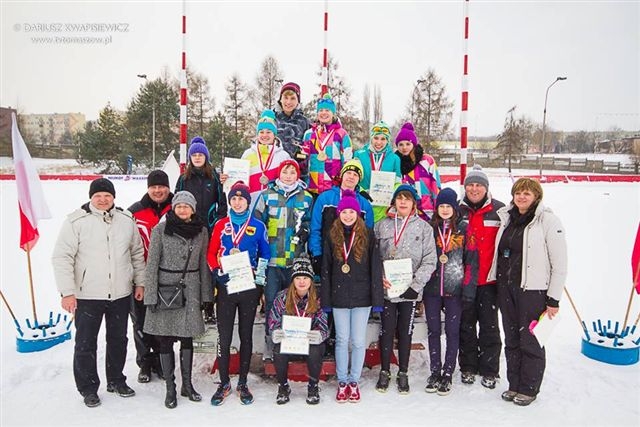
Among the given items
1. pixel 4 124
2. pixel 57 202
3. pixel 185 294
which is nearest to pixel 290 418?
pixel 185 294

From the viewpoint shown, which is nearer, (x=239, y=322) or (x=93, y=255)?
(x=93, y=255)

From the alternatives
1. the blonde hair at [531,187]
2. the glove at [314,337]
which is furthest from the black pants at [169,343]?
the blonde hair at [531,187]

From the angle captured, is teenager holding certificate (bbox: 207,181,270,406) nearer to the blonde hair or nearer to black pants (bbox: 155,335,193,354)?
black pants (bbox: 155,335,193,354)

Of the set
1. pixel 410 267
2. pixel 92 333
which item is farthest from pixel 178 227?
pixel 410 267

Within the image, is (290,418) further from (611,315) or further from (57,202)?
(57,202)

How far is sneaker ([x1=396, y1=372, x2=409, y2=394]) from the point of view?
4.38 m

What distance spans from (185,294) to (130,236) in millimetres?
768

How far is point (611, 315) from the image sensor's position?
634 cm

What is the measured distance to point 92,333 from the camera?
415cm

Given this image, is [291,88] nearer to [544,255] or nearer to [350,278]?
[350,278]

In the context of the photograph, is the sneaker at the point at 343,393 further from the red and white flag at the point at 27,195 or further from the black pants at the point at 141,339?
the red and white flag at the point at 27,195

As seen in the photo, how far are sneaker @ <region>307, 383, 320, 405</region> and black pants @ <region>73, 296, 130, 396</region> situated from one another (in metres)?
1.82

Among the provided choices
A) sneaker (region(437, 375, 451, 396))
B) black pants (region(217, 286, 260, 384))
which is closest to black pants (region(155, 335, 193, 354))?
black pants (region(217, 286, 260, 384))

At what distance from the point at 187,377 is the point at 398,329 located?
2.03 m
